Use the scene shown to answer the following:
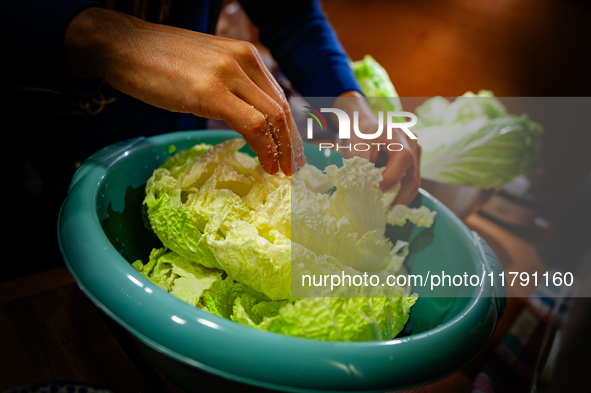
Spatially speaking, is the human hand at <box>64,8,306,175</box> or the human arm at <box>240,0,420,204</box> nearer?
the human hand at <box>64,8,306,175</box>

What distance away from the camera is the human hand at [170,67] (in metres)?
0.40

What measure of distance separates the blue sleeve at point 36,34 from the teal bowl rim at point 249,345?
0.21 m

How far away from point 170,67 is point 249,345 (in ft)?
1.06

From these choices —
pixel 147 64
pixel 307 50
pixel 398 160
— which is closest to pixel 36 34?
pixel 147 64

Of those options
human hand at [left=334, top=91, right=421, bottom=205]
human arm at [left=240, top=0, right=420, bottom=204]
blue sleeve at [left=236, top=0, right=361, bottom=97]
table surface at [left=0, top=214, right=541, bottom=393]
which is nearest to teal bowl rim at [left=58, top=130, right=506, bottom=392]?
table surface at [left=0, top=214, right=541, bottom=393]

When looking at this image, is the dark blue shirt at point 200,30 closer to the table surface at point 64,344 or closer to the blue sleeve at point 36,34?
the blue sleeve at point 36,34

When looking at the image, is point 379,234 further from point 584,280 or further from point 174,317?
point 584,280

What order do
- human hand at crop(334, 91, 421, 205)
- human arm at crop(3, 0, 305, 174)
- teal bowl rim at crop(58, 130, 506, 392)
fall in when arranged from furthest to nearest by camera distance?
human hand at crop(334, 91, 421, 205) < human arm at crop(3, 0, 305, 174) < teal bowl rim at crop(58, 130, 506, 392)

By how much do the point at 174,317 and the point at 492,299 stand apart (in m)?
0.37

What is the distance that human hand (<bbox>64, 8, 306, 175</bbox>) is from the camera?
0.40m

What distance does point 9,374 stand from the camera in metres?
0.41

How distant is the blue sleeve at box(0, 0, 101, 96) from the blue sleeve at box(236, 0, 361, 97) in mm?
623

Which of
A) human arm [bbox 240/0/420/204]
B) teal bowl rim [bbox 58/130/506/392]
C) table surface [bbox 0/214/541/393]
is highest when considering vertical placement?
human arm [bbox 240/0/420/204]

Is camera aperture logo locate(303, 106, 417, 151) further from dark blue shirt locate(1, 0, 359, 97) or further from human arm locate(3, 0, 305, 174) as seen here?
human arm locate(3, 0, 305, 174)
